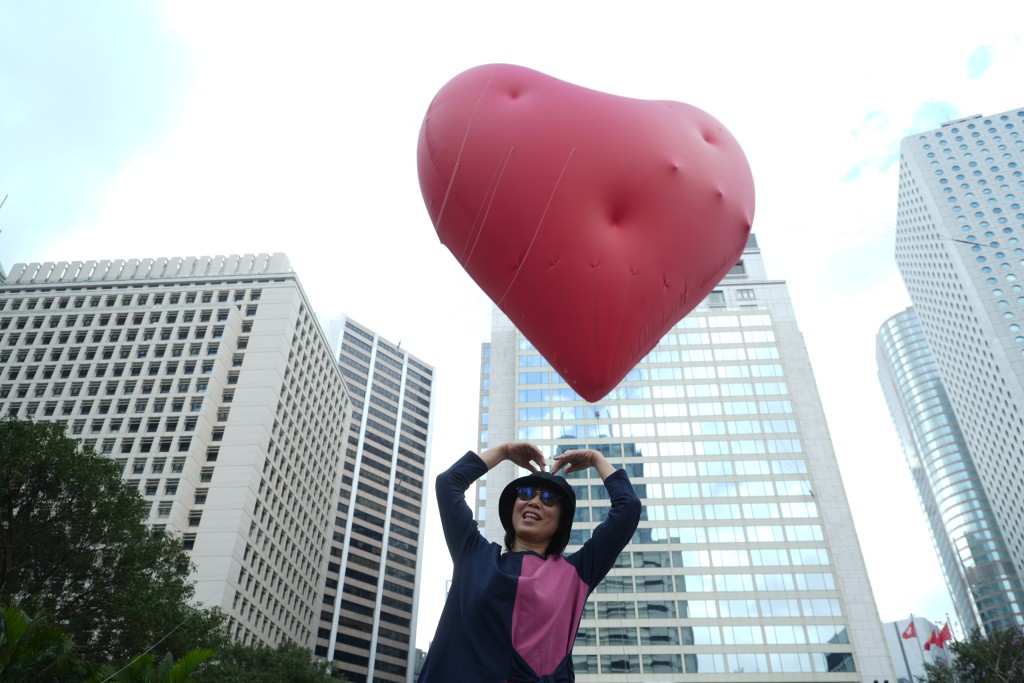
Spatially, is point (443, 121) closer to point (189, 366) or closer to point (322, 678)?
point (322, 678)

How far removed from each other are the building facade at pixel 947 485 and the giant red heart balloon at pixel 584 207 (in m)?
122

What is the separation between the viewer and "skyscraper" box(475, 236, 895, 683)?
51.8m

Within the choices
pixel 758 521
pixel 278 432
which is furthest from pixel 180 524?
pixel 758 521

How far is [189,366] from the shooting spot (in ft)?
186

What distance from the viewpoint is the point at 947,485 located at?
128500mm

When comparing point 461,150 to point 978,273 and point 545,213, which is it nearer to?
point 545,213

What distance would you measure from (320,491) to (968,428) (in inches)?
3268

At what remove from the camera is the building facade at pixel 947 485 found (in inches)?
4454

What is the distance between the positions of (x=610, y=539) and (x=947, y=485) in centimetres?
14995

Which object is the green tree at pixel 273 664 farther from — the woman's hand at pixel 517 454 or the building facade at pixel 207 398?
the woman's hand at pixel 517 454

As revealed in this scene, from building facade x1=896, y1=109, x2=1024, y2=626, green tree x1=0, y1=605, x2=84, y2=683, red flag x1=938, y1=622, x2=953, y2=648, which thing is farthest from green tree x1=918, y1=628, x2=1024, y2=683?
building facade x1=896, y1=109, x2=1024, y2=626

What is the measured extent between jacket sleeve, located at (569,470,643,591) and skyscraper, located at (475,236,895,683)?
49.4 m

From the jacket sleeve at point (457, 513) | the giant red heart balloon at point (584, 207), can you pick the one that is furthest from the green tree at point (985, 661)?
the jacket sleeve at point (457, 513)

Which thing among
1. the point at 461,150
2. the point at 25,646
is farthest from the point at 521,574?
the point at 25,646
